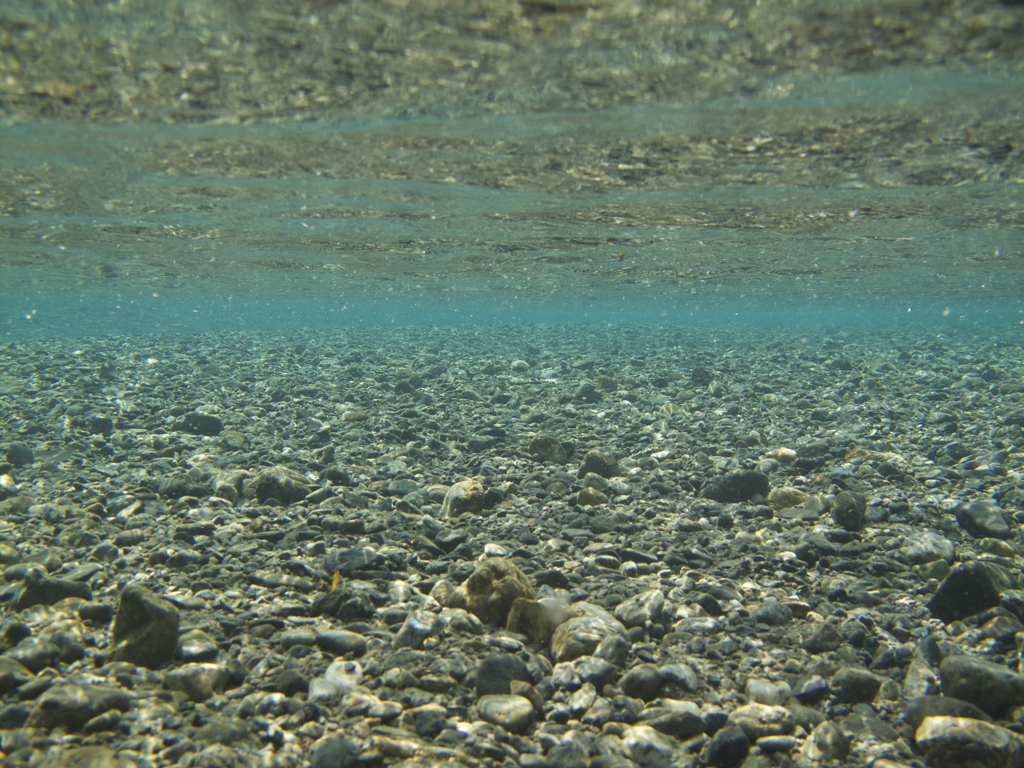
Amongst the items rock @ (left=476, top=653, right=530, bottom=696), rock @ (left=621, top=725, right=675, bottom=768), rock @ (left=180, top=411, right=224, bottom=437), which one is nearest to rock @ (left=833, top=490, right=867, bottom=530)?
rock @ (left=621, top=725, right=675, bottom=768)

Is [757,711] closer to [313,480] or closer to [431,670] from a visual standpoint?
[431,670]

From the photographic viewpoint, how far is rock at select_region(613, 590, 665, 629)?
13.8 ft

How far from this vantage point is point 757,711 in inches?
129

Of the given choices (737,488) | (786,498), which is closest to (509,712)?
(737,488)

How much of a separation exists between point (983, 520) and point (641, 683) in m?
4.71

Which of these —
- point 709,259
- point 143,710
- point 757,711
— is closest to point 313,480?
point 143,710

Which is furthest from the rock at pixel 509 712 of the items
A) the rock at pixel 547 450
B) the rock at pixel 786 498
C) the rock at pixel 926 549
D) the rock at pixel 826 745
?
the rock at pixel 547 450

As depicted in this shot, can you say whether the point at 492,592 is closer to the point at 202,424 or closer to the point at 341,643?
the point at 341,643

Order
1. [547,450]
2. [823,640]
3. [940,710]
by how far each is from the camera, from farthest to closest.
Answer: [547,450] → [823,640] → [940,710]

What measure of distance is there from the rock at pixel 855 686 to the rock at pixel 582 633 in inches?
50.6

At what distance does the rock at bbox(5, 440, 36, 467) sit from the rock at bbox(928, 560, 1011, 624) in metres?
10.1

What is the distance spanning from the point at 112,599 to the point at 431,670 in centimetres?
255

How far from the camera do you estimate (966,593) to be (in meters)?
4.28

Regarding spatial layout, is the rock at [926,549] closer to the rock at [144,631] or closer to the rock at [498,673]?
the rock at [498,673]
